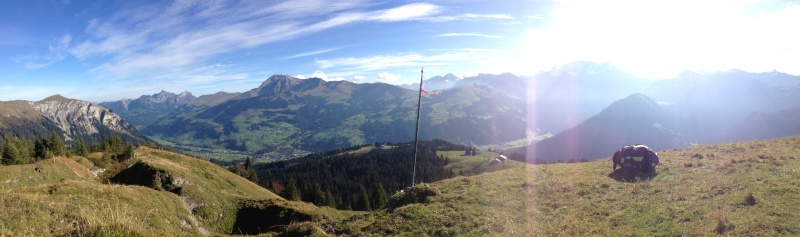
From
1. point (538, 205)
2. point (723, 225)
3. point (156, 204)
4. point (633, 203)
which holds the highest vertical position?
point (723, 225)

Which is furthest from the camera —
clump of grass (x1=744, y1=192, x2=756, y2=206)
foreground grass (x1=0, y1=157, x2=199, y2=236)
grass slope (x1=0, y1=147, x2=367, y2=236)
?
clump of grass (x1=744, y1=192, x2=756, y2=206)

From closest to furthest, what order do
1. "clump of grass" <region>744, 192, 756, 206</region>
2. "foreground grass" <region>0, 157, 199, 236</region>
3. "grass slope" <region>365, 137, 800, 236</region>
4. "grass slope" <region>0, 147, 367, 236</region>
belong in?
"foreground grass" <region>0, 157, 199, 236</region> < "grass slope" <region>0, 147, 367, 236</region> < "grass slope" <region>365, 137, 800, 236</region> < "clump of grass" <region>744, 192, 756, 206</region>

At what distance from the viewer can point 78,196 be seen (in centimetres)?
2300

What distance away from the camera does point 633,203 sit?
21234mm

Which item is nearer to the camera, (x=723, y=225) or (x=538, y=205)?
(x=723, y=225)

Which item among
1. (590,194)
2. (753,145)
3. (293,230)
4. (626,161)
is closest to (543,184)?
(590,194)

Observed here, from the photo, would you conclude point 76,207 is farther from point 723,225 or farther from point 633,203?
point 723,225

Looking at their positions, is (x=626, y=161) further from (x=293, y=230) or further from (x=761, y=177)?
(x=293, y=230)

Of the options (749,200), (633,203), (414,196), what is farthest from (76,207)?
(749,200)

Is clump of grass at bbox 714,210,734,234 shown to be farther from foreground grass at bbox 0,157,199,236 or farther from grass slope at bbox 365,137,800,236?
foreground grass at bbox 0,157,199,236

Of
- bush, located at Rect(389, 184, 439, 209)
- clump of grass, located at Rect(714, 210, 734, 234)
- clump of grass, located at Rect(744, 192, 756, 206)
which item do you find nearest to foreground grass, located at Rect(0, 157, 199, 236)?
bush, located at Rect(389, 184, 439, 209)

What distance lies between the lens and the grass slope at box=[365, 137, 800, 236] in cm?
1689

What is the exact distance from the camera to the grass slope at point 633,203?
16.9 metres

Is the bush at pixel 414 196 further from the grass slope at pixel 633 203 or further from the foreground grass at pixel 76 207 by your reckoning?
the foreground grass at pixel 76 207
